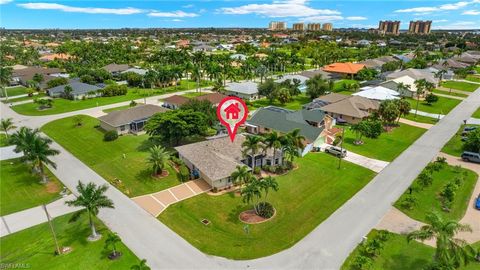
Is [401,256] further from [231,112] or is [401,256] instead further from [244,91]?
[244,91]

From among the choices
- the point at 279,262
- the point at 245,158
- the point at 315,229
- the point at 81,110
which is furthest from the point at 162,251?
the point at 81,110

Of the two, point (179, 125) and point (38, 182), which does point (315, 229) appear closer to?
point (179, 125)

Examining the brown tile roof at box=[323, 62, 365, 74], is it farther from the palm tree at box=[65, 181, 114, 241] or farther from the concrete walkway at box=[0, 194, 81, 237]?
the palm tree at box=[65, 181, 114, 241]

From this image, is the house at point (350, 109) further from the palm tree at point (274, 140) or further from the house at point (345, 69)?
the house at point (345, 69)

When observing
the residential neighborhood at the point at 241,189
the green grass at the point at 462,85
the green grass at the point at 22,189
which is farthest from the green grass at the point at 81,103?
the green grass at the point at 462,85

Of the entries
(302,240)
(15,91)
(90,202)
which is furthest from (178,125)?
(15,91)

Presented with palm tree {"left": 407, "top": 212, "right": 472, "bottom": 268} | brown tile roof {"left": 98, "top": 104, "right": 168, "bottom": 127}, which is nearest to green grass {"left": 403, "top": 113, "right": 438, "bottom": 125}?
palm tree {"left": 407, "top": 212, "right": 472, "bottom": 268}
